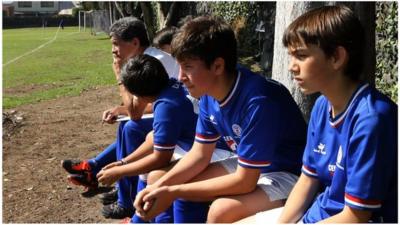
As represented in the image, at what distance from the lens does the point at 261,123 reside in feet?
8.66

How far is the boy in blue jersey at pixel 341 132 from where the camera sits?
2047 mm

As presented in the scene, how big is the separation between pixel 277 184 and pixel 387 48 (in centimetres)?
272

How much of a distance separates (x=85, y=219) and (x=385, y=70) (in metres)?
2.82

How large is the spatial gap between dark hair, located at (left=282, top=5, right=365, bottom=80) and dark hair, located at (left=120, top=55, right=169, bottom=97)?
1.48m

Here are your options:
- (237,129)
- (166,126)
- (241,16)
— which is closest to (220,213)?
(237,129)

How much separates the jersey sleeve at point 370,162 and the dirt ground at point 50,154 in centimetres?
237

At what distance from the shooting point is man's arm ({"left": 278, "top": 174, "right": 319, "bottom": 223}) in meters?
2.43

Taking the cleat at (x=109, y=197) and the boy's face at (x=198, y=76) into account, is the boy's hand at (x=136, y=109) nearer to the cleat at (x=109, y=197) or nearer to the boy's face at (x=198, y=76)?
the cleat at (x=109, y=197)

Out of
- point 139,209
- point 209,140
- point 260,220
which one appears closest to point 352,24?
point 260,220

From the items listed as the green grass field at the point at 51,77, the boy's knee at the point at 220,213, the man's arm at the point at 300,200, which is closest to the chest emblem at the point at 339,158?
the man's arm at the point at 300,200

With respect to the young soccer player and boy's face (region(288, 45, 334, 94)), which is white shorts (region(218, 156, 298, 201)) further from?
the young soccer player

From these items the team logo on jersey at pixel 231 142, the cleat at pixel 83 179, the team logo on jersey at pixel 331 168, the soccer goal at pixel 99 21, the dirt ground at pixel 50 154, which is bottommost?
the soccer goal at pixel 99 21

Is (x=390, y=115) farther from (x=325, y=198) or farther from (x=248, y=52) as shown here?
(x=248, y=52)

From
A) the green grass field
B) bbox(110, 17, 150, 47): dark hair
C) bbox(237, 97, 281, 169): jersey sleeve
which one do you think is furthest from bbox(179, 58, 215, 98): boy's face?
the green grass field
